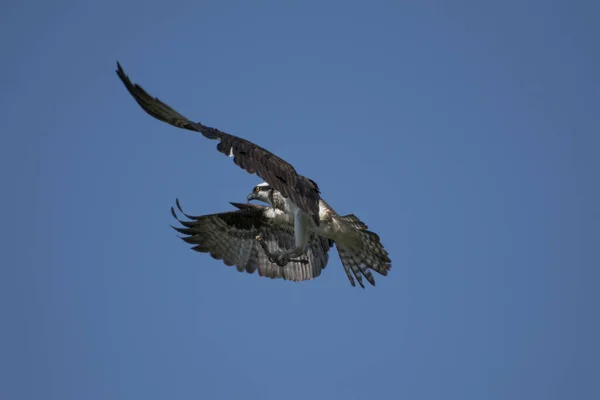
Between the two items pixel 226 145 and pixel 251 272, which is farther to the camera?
pixel 251 272

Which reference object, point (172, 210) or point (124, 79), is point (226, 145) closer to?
point (124, 79)

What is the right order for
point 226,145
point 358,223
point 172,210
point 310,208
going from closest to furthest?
point 226,145, point 310,208, point 358,223, point 172,210

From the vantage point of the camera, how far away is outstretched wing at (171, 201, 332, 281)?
11.9m

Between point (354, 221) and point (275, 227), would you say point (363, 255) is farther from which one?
point (275, 227)

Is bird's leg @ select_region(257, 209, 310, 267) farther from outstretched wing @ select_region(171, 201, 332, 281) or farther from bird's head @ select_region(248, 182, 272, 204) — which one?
outstretched wing @ select_region(171, 201, 332, 281)

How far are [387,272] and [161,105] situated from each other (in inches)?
128

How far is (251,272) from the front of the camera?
12117 millimetres

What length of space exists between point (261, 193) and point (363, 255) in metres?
1.31

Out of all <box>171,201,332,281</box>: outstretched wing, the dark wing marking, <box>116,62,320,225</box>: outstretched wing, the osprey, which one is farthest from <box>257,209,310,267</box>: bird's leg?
<box>171,201,332,281</box>: outstretched wing

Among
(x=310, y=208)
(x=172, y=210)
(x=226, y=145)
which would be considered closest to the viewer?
(x=226, y=145)

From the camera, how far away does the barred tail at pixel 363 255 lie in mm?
10727

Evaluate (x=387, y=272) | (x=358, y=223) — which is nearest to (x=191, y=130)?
(x=358, y=223)

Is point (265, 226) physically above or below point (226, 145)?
above

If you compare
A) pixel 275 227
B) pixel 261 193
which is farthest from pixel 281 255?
pixel 275 227
